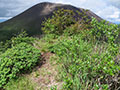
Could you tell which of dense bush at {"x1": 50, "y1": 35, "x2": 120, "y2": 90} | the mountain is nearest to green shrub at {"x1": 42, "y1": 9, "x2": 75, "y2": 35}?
the mountain

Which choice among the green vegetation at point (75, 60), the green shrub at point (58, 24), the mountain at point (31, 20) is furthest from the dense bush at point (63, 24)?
the mountain at point (31, 20)

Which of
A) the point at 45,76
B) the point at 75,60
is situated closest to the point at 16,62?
the point at 45,76

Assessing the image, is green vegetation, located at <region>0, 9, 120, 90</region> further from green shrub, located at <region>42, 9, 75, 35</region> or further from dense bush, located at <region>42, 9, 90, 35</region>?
green shrub, located at <region>42, 9, 75, 35</region>

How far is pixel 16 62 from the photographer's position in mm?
4090

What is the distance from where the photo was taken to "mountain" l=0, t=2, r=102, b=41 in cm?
1109

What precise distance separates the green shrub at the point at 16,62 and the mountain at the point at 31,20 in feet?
19.4

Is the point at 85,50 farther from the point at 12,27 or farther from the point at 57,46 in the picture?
the point at 12,27

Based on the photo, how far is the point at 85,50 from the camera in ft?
13.1

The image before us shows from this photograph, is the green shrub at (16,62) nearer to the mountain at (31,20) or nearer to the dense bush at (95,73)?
the dense bush at (95,73)

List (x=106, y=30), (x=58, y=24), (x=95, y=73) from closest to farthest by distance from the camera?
(x=95, y=73), (x=106, y=30), (x=58, y=24)

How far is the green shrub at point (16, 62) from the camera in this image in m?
3.92

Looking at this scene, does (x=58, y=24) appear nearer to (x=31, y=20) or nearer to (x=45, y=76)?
(x=45, y=76)

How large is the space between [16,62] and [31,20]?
8940mm

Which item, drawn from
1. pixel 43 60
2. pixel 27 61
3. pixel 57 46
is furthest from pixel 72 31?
pixel 27 61
